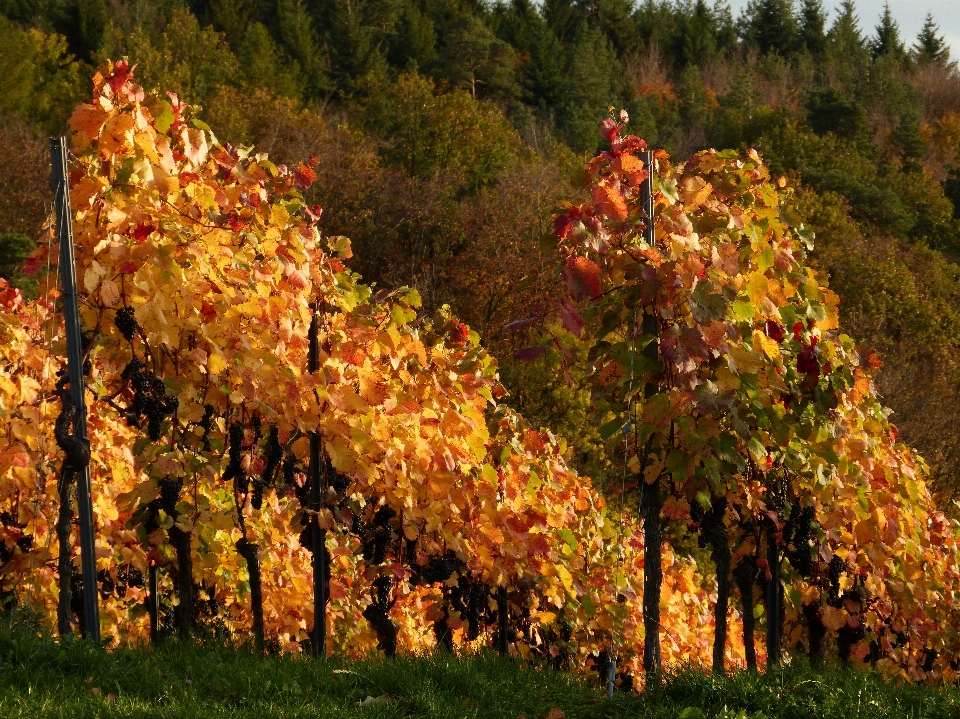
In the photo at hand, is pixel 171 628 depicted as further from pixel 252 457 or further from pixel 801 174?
pixel 801 174

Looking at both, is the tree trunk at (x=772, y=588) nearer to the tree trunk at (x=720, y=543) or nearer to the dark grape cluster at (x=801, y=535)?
the dark grape cluster at (x=801, y=535)

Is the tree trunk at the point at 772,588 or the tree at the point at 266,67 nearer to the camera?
the tree trunk at the point at 772,588

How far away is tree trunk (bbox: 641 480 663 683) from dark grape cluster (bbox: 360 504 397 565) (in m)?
1.55

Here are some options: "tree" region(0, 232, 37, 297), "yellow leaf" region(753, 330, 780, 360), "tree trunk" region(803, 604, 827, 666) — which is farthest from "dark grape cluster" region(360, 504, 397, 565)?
"tree" region(0, 232, 37, 297)

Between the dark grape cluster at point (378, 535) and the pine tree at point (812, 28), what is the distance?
83409 millimetres

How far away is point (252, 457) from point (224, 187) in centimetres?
136

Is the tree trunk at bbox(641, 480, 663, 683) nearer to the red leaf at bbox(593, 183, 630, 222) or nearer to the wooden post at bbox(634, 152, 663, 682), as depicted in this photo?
the wooden post at bbox(634, 152, 663, 682)

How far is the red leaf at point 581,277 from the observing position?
169 inches

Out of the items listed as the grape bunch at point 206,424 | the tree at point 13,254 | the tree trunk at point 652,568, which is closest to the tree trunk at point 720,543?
the tree trunk at point 652,568

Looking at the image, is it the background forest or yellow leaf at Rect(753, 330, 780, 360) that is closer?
yellow leaf at Rect(753, 330, 780, 360)

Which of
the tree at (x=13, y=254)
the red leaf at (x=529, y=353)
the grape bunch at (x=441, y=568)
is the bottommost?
the grape bunch at (x=441, y=568)

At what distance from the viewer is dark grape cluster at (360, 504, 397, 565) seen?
227 inches

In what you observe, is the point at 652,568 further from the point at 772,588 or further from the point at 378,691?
the point at 772,588

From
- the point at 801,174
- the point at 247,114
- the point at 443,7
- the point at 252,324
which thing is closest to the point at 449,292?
the point at 247,114
